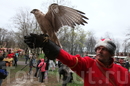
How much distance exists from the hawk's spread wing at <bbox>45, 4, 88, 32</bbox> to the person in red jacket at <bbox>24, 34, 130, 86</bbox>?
667 mm

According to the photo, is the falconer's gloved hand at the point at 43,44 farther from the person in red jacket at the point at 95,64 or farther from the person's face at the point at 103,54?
the person's face at the point at 103,54

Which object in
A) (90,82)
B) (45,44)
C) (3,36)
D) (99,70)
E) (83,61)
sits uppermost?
(3,36)

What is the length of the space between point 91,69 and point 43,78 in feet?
25.4

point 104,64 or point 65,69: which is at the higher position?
point 104,64

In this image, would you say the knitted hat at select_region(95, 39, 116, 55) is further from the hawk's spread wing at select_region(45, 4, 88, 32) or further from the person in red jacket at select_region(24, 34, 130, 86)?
the hawk's spread wing at select_region(45, 4, 88, 32)

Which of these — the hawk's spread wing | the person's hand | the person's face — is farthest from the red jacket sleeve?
the hawk's spread wing

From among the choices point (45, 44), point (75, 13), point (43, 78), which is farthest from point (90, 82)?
point (43, 78)

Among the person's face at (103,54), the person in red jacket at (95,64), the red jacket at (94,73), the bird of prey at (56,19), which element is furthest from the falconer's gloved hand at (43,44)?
the bird of prey at (56,19)

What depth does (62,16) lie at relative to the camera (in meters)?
2.40

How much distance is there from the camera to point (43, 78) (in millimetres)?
8789

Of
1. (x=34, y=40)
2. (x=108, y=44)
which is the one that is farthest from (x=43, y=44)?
(x=108, y=44)

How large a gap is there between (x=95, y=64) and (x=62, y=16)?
120cm

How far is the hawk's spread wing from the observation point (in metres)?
2.16

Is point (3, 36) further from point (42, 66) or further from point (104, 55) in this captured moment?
point (104, 55)
